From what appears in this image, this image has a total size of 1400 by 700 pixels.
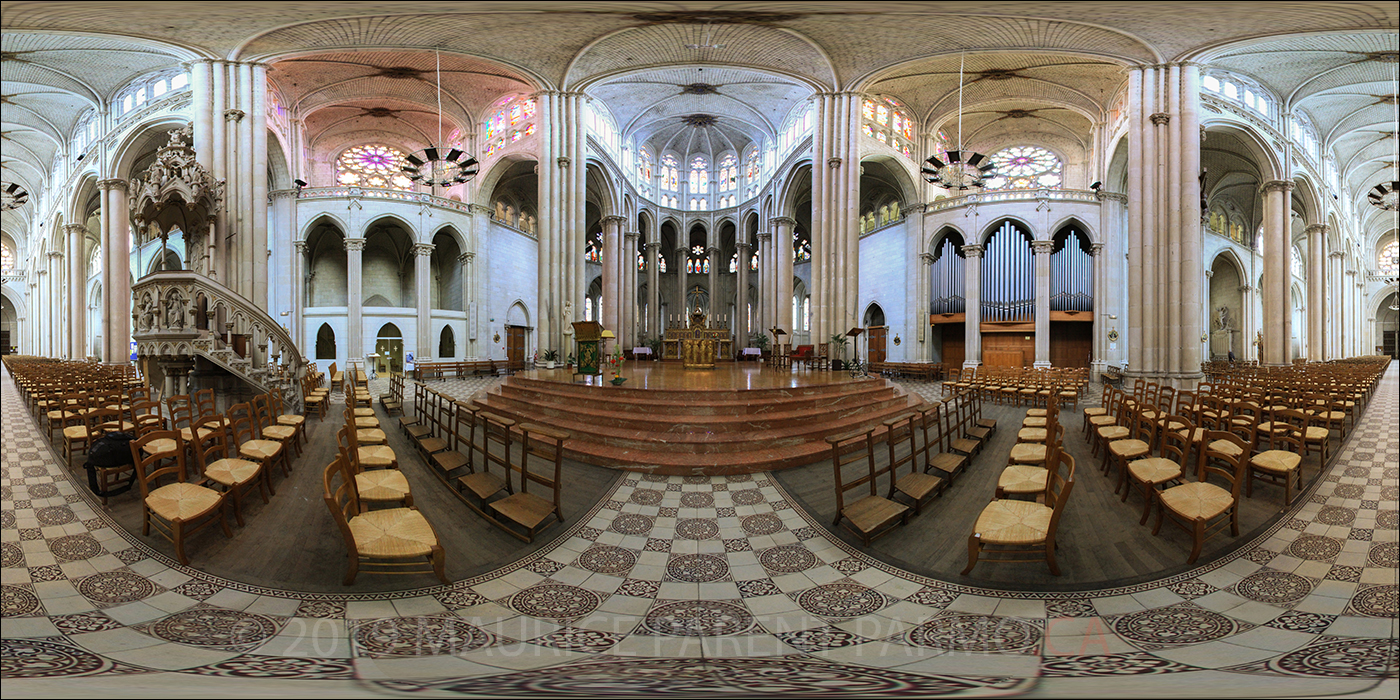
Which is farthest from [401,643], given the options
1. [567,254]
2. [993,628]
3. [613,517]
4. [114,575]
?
[567,254]

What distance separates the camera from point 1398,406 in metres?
11.1

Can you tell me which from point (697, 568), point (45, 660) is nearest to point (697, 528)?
point (697, 568)

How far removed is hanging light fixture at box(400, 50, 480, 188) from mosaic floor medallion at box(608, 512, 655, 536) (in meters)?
12.5

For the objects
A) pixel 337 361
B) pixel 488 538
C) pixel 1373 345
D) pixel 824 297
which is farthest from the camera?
pixel 1373 345

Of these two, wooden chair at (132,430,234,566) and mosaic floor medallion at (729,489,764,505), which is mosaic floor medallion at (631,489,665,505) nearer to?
mosaic floor medallion at (729,489,764,505)

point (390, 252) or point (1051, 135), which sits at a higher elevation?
point (1051, 135)

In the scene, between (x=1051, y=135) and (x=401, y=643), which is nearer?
(x=401, y=643)

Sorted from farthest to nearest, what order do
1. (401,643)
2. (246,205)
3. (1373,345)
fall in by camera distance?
(1373,345) < (246,205) < (401,643)

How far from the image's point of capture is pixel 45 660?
254 cm

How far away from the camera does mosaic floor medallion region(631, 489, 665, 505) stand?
4.99 meters

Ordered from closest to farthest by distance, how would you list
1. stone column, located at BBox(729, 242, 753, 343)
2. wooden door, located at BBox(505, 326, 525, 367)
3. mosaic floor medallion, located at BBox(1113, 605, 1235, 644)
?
mosaic floor medallion, located at BBox(1113, 605, 1235, 644)
wooden door, located at BBox(505, 326, 525, 367)
stone column, located at BBox(729, 242, 753, 343)

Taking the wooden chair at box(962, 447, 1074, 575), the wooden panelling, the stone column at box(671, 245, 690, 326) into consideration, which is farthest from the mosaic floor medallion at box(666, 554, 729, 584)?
the stone column at box(671, 245, 690, 326)

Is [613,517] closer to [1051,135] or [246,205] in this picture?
[246,205]

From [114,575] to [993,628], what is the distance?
522cm
